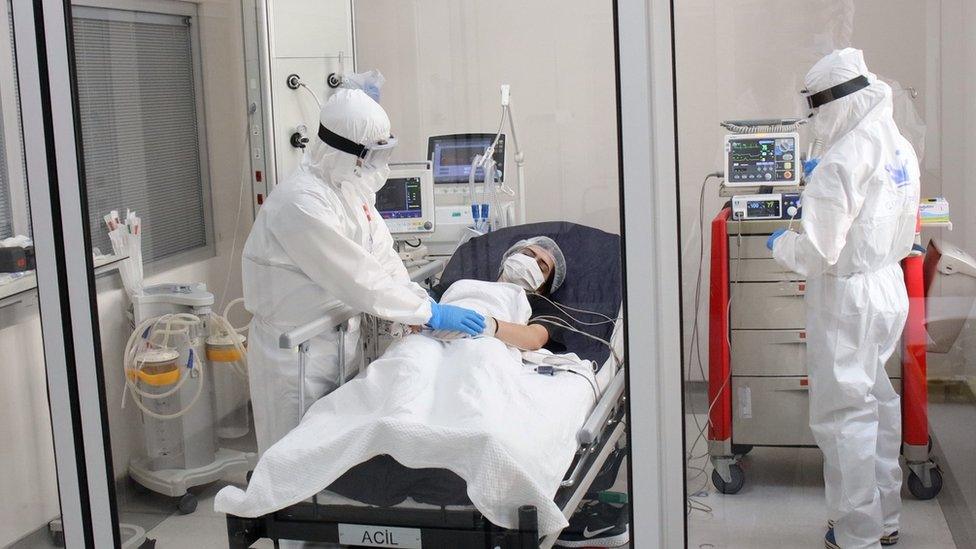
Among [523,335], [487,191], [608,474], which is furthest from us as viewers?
[523,335]

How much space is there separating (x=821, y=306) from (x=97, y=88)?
172cm

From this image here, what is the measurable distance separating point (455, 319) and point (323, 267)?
344 mm

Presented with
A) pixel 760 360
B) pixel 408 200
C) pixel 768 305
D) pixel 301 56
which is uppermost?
pixel 301 56

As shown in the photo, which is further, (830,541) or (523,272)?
(523,272)

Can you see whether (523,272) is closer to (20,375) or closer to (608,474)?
(608,474)

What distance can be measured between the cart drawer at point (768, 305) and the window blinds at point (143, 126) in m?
1.32

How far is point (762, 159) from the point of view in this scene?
188 cm

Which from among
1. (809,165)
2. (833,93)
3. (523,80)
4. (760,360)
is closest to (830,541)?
(760,360)

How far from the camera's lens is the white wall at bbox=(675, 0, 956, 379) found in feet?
5.92

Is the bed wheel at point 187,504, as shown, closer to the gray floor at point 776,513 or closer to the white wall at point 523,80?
the white wall at point 523,80

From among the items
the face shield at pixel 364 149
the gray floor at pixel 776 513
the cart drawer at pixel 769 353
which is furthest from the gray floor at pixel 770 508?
the face shield at pixel 364 149

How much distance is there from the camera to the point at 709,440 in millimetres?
1961

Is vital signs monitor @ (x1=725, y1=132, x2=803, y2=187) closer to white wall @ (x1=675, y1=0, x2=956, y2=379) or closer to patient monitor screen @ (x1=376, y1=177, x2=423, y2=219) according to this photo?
white wall @ (x1=675, y1=0, x2=956, y2=379)

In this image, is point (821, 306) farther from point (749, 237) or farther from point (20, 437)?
point (20, 437)
